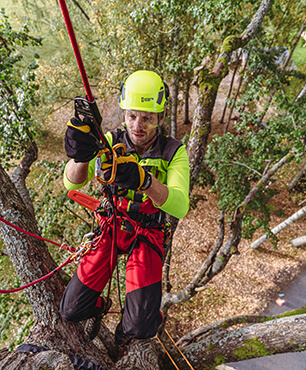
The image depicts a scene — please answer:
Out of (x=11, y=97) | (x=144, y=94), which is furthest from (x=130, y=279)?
(x=11, y=97)

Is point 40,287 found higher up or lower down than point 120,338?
higher up

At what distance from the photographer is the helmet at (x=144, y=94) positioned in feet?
6.37

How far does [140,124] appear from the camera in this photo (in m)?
2.01

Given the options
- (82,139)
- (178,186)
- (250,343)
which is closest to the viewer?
(82,139)

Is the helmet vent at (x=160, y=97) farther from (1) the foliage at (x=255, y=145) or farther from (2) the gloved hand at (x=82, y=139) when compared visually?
(1) the foliage at (x=255, y=145)

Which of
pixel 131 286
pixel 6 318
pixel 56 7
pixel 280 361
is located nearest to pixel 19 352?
pixel 131 286

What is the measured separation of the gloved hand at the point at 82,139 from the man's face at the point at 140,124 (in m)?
0.72

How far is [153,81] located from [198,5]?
3705 mm

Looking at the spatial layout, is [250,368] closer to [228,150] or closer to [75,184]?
[228,150]

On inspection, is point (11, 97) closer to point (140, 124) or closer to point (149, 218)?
point (140, 124)

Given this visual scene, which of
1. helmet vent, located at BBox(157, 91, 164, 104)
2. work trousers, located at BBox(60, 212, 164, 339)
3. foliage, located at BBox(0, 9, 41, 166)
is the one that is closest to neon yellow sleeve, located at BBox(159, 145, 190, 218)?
helmet vent, located at BBox(157, 91, 164, 104)

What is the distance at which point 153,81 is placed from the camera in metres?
2.00

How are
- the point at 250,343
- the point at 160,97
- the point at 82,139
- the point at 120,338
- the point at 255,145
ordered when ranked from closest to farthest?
the point at 82,139
the point at 160,97
the point at 250,343
the point at 120,338
the point at 255,145

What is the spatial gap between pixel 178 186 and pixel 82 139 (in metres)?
0.87
